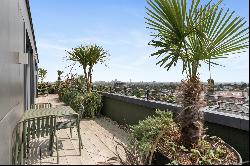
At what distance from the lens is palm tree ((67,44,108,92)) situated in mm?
14484

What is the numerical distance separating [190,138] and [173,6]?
216 cm

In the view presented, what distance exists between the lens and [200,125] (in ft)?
14.9

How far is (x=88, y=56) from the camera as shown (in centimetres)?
1448

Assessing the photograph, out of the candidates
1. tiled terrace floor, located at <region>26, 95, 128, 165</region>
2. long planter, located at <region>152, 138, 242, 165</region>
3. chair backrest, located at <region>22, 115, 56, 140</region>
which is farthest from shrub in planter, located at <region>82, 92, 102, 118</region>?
long planter, located at <region>152, 138, 242, 165</region>

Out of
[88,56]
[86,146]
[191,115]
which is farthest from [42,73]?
[191,115]

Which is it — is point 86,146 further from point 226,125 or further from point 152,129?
point 226,125

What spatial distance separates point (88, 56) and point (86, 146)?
8547 mm

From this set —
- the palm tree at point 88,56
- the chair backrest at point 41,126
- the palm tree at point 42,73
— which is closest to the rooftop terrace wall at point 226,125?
the chair backrest at point 41,126

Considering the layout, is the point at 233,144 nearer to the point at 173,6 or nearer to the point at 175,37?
the point at 175,37

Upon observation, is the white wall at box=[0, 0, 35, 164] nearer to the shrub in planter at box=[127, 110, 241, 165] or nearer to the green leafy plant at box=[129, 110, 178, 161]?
the shrub in planter at box=[127, 110, 241, 165]

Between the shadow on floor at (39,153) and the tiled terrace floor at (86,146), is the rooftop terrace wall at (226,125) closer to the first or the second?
the tiled terrace floor at (86,146)

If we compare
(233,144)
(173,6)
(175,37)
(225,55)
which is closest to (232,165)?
(233,144)

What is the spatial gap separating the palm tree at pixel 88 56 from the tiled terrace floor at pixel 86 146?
573 cm

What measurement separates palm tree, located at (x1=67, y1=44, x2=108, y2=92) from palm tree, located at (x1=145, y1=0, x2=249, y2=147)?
9.86m
